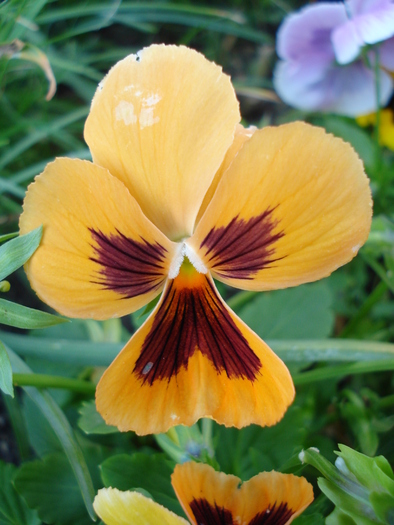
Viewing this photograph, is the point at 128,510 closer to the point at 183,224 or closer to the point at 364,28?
the point at 183,224

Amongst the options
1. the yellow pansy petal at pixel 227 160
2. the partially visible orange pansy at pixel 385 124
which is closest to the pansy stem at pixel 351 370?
the yellow pansy petal at pixel 227 160

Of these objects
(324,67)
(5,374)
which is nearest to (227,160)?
(5,374)

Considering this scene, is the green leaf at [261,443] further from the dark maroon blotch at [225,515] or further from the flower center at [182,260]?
the flower center at [182,260]

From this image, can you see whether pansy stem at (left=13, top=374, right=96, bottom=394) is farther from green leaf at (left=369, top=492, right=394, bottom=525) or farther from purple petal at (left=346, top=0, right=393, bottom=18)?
purple petal at (left=346, top=0, right=393, bottom=18)

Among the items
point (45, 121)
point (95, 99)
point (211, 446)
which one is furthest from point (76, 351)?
point (45, 121)

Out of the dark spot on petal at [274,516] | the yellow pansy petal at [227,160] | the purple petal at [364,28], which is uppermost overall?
the purple petal at [364,28]

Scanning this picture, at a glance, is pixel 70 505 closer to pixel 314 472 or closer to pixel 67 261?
pixel 314 472
